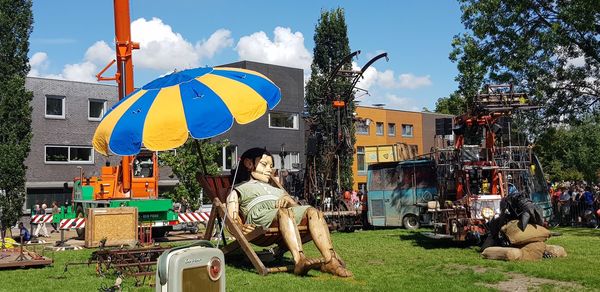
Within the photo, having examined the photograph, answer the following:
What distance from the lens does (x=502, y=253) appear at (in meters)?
11.4

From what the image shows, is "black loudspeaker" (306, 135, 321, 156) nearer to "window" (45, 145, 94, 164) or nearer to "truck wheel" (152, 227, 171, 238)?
"truck wheel" (152, 227, 171, 238)

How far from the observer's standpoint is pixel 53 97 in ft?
121

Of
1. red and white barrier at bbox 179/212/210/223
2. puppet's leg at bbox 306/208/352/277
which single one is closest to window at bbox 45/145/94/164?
red and white barrier at bbox 179/212/210/223

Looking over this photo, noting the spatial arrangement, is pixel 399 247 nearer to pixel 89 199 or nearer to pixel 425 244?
pixel 425 244

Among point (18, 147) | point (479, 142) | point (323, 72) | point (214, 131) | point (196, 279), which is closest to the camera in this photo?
point (196, 279)

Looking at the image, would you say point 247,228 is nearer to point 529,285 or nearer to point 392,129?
point 529,285

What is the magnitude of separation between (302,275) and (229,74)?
3.17 metres

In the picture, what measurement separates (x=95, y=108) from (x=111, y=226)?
24.9m

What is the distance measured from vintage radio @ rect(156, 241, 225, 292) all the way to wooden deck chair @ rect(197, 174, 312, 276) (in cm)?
428

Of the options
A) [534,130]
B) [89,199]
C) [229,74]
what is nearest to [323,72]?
[534,130]

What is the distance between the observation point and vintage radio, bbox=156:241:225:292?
503cm

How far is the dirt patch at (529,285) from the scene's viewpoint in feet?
27.7

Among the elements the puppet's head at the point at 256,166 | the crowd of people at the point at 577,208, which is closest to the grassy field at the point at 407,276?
the puppet's head at the point at 256,166

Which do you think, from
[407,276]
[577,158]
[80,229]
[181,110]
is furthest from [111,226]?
[577,158]
